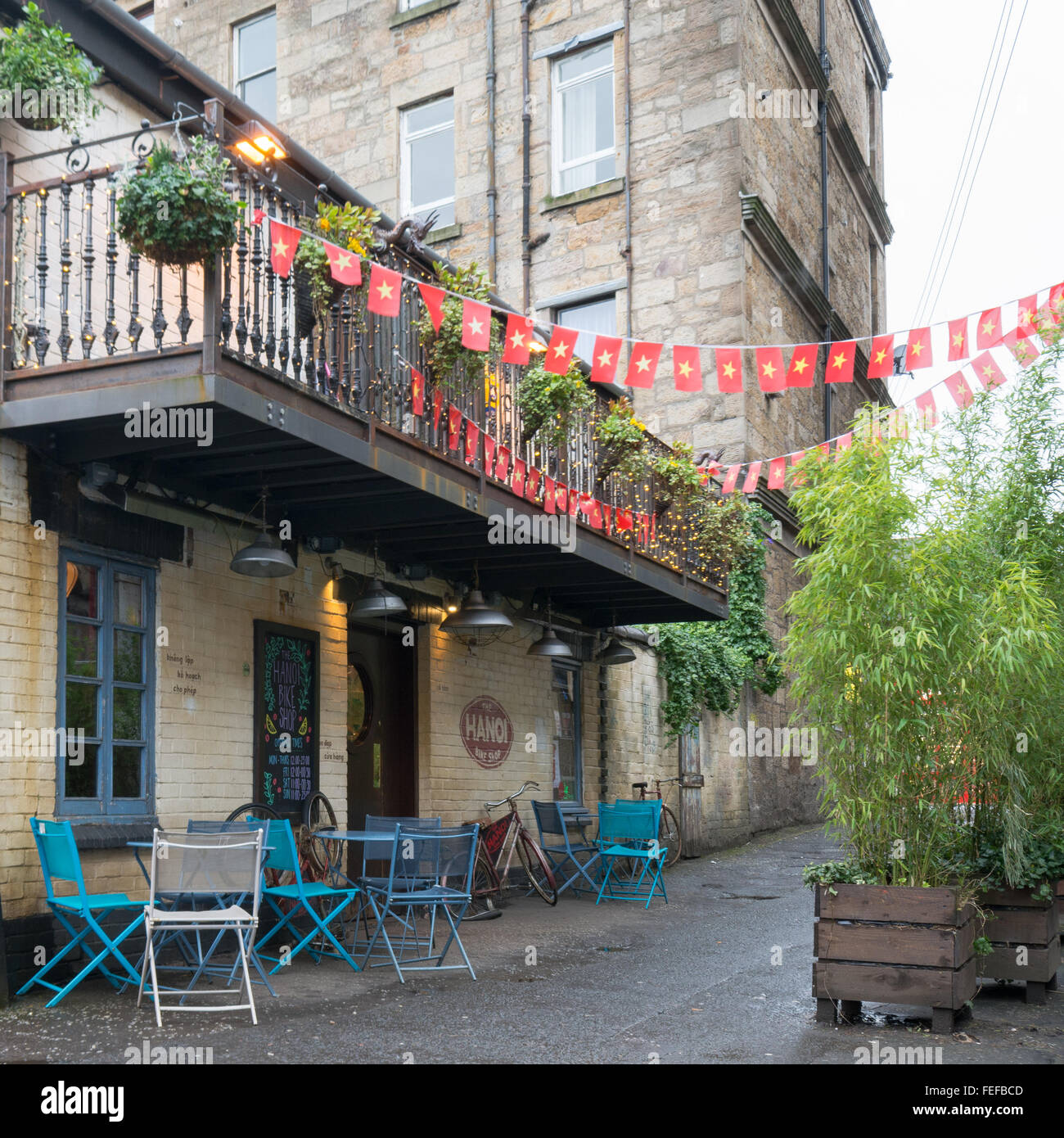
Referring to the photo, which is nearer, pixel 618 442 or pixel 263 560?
pixel 263 560

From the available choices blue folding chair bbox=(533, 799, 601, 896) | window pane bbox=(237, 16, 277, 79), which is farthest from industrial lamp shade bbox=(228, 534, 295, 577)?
window pane bbox=(237, 16, 277, 79)

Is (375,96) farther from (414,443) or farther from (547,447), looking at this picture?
(414,443)

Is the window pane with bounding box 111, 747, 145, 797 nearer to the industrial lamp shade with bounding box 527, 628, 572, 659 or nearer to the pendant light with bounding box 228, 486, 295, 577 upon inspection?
the pendant light with bounding box 228, 486, 295, 577

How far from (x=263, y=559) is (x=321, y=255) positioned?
194 centimetres

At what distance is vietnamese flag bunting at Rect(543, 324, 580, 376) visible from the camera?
10.1 meters

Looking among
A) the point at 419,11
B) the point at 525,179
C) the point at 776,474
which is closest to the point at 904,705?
the point at 776,474

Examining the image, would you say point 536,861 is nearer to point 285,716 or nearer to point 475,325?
point 285,716

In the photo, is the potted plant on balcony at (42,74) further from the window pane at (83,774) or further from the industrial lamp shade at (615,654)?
the industrial lamp shade at (615,654)

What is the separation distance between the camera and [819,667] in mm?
6645

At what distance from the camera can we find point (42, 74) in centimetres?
679

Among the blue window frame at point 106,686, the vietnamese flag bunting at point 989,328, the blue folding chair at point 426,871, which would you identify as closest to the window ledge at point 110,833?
the blue window frame at point 106,686

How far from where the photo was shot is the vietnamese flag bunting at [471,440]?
30.7 ft

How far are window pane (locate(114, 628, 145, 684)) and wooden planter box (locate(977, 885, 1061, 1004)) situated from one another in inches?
209
